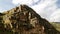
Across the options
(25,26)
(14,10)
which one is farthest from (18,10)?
(25,26)

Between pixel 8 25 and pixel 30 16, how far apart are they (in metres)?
20.8

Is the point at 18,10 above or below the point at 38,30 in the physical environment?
above

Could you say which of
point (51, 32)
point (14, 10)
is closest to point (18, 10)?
point (14, 10)

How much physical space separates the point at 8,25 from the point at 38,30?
20.2 m

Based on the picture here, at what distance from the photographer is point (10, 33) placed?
409 feet

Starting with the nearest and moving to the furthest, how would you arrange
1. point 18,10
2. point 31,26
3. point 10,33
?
point 10,33, point 31,26, point 18,10

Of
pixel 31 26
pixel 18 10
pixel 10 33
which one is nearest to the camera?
pixel 10 33

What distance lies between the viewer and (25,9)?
483ft

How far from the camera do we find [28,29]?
131375mm

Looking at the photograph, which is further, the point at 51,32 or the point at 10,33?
the point at 51,32

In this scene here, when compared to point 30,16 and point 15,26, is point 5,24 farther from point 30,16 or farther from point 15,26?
point 30,16

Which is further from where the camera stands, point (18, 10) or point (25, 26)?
point (18, 10)

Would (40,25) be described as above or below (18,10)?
below

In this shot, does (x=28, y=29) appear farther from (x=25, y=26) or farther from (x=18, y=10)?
(x=18, y=10)
